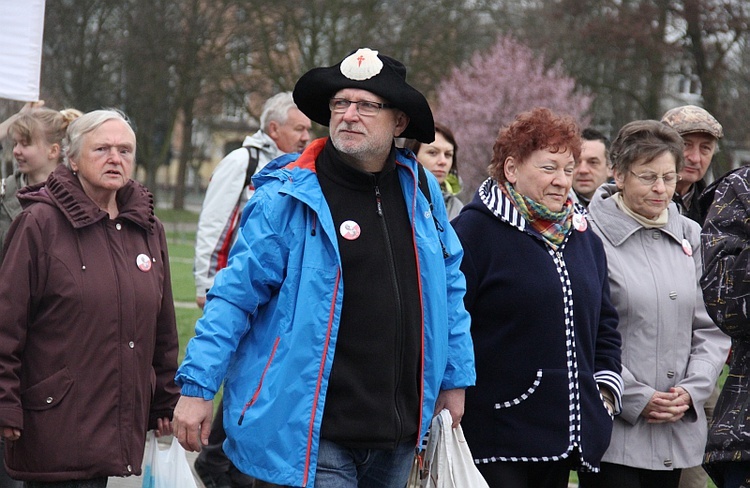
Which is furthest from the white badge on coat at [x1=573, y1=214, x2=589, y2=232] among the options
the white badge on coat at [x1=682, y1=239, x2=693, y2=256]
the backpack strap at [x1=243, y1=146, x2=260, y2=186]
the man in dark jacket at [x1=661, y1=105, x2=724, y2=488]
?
the backpack strap at [x1=243, y1=146, x2=260, y2=186]

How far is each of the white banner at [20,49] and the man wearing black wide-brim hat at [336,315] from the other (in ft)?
8.01

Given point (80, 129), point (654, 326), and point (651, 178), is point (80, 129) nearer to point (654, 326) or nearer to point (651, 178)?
point (651, 178)

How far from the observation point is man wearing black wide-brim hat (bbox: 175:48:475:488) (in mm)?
3547

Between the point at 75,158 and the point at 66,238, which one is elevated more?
the point at 75,158

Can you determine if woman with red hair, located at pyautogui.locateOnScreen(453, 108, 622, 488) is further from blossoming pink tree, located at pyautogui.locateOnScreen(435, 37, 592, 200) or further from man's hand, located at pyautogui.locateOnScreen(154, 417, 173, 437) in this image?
blossoming pink tree, located at pyautogui.locateOnScreen(435, 37, 592, 200)

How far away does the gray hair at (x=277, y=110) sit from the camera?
21.6ft

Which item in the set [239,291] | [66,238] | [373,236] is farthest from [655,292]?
[66,238]

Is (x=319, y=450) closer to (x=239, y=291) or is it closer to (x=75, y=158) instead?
(x=239, y=291)

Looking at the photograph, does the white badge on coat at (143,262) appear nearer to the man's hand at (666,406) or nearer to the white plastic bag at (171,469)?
the white plastic bag at (171,469)

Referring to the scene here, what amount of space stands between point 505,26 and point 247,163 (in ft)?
90.9

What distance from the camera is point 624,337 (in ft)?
15.5

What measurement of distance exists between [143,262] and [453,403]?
1358mm

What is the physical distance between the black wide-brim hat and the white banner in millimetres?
2421

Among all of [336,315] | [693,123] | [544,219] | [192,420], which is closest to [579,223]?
[544,219]
